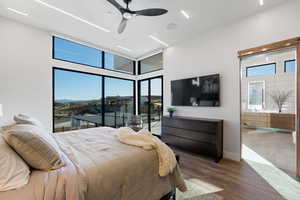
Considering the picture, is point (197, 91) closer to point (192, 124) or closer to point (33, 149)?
point (192, 124)

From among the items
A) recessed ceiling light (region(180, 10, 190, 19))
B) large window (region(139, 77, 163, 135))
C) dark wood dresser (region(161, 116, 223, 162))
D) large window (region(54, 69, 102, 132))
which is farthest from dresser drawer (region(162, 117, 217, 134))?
large window (region(54, 69, 102, 132))

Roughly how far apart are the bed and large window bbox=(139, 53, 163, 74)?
3690 mm

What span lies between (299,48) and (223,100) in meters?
1.48

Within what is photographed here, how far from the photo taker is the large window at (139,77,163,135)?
16.2 ft

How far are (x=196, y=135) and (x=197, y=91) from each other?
113 cm

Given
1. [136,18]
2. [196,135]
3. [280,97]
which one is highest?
[136,18]

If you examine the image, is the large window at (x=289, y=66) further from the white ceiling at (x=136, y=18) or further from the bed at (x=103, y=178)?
the bed at (x=103, y=178)

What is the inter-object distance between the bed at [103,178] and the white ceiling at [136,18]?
2.49m

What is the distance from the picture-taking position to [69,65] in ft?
12.7

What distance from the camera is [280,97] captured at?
209 inches

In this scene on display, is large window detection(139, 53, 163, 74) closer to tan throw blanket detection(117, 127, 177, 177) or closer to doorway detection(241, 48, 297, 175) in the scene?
doorway detection(241, 48, 297, 175)

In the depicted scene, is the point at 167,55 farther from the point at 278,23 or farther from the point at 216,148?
the point at 216,148

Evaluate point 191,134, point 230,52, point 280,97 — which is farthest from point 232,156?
point 280,97

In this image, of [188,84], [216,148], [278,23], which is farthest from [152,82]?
[278,23]
